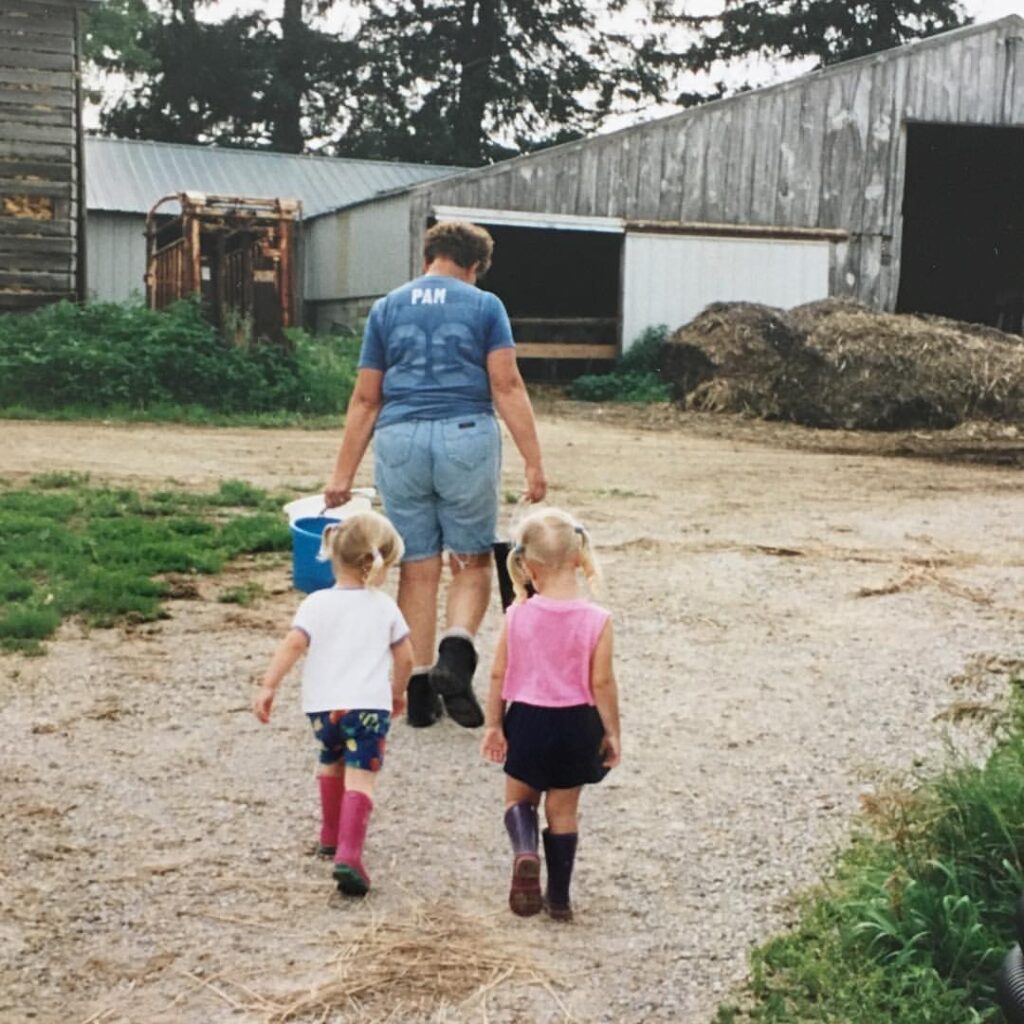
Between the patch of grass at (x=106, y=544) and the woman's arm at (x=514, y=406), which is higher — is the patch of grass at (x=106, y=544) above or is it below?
below

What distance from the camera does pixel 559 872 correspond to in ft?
11.9

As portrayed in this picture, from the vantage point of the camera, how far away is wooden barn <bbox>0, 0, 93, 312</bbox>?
1741 centimetres

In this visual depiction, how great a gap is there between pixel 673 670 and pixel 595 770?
7.85 feet

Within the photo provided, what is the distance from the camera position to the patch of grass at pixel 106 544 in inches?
262

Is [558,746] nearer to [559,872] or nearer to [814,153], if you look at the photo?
[559,872]

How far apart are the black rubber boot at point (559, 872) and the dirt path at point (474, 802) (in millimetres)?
56

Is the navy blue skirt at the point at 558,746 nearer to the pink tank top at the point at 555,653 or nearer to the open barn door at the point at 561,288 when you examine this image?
the pink tank top at the point at 555,653

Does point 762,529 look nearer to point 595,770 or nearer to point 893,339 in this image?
point 595,770

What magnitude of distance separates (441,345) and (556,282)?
23806 millimetres

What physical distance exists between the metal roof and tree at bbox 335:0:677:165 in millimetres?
7193

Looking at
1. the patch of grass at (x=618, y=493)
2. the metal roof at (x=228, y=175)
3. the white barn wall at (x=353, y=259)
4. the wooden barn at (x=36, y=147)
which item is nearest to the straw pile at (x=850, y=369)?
the white barn wall at (x=353, y=259)

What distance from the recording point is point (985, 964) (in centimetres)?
321

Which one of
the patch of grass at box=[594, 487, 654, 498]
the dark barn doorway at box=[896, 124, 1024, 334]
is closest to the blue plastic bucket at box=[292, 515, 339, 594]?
the patch of grass at box=[594, 487, 654, 498]

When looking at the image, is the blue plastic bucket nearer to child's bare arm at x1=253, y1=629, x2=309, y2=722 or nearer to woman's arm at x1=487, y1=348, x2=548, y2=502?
woman's arm at x1=487, y1=348, x2=548, y2=502
